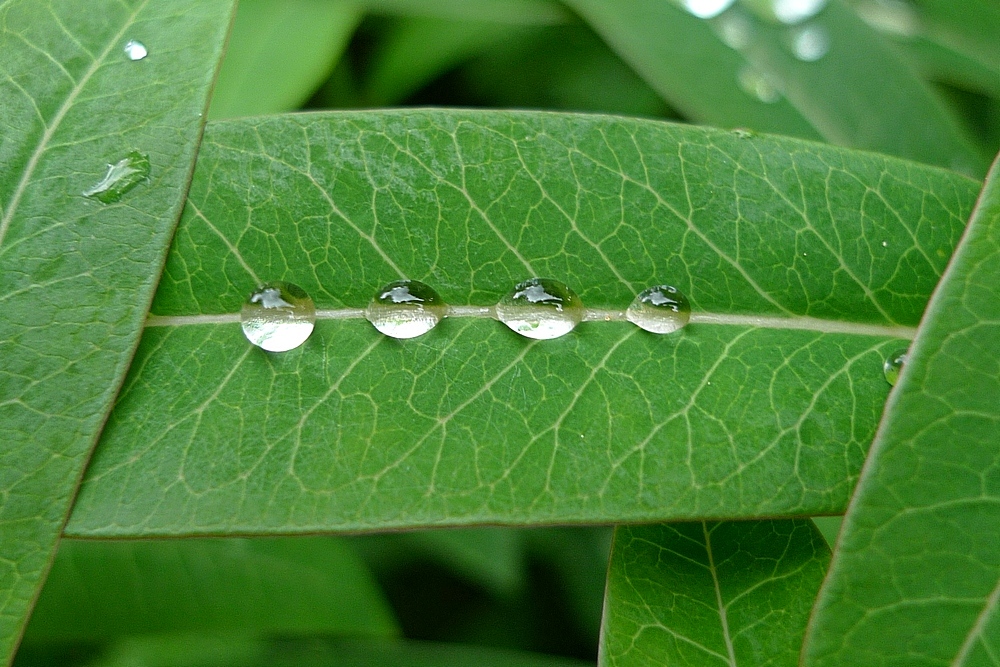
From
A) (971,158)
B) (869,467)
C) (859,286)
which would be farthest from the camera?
(971,158)

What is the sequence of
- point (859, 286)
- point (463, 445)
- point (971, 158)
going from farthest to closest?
point (971, 158)
point (859, 286)
point (463, 445)

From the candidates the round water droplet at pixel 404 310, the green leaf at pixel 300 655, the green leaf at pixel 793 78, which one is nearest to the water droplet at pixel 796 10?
the green leaf at pixel 793 78

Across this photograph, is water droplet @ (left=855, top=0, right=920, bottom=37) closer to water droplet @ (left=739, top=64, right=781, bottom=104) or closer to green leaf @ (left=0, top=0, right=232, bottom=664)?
water droplet @ (left=739, top=64, right=781, bottom=104)


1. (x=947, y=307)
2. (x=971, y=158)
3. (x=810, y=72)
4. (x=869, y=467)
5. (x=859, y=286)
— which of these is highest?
(x=810, y=72)

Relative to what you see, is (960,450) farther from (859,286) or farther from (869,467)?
(859,286)

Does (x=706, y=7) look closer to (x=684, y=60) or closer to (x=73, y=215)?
(x=684, y=60)

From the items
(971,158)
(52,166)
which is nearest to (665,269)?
(52,166)

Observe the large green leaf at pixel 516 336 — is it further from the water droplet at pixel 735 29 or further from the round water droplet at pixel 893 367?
the water droplet at pixel 735 29
